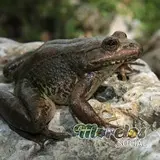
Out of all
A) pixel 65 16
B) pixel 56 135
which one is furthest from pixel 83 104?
pixel 65 16

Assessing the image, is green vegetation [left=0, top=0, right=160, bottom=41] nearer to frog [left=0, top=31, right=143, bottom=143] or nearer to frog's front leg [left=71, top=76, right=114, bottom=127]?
frog [left=0, top=31, right=143, bottom=143]

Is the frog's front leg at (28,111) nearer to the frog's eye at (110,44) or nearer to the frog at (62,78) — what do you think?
the frog at (62,78)

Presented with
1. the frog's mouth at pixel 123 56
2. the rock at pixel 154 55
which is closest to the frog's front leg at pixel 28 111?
Result: the frog's mouth at pixel 123 56

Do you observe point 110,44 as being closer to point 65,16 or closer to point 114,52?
point 114,52

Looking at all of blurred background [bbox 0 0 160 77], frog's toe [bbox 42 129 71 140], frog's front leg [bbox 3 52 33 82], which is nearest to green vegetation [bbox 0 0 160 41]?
blurred background [bbox 0 0 160 77]

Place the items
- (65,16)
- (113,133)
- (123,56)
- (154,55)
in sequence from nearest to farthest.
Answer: (113,133), (123,56), (154,55), (65,16)

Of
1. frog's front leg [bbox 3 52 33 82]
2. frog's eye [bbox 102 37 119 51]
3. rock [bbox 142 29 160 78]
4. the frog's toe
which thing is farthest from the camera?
rock [bbox 142 29 160 78]
